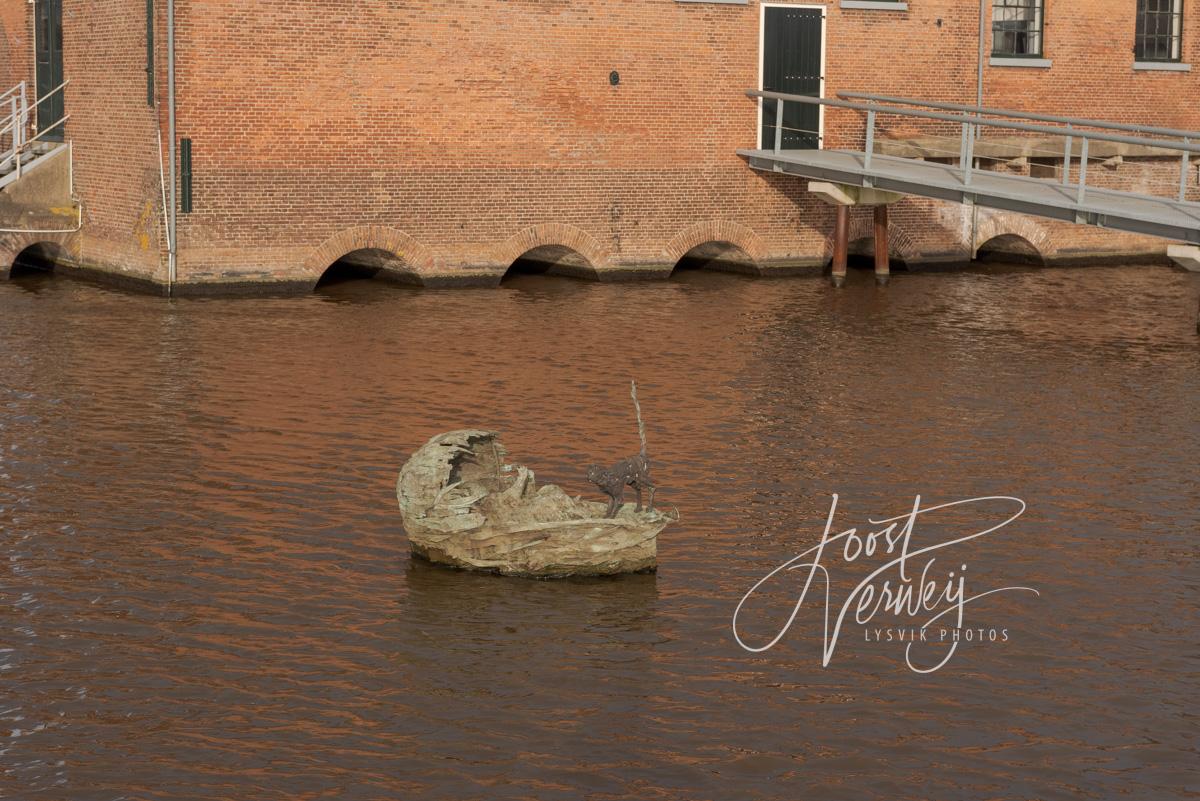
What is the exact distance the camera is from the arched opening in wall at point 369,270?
2403 centimetres

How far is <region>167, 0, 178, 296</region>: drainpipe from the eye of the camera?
851 inches

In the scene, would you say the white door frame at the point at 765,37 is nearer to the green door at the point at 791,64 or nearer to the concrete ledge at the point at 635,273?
the green door at the point at 791,64

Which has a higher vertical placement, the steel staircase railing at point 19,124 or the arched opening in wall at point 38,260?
the steel staircase railing at point 19,124

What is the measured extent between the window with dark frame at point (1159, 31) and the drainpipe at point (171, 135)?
15126mm

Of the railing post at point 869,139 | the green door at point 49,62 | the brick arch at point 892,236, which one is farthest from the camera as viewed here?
the brick arch at point 892,236

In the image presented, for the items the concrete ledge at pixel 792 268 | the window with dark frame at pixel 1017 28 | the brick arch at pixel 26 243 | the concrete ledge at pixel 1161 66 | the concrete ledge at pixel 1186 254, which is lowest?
the concrete ledge at pixel 792 268

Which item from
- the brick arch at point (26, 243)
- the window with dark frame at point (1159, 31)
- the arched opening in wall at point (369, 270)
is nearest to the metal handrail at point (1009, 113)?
the window with dark frame at point (1159, 31)

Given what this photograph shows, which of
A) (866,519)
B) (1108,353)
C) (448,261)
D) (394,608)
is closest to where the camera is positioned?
(394,608)

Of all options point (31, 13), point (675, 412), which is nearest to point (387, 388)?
point (675, 412)

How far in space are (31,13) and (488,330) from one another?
31.3 feet

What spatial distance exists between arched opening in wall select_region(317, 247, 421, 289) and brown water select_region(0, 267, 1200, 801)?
398 centimetres

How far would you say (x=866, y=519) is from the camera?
12156mm

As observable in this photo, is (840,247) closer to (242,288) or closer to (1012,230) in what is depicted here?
(1012,230)

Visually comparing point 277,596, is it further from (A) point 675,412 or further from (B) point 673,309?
(B) point 673,309
